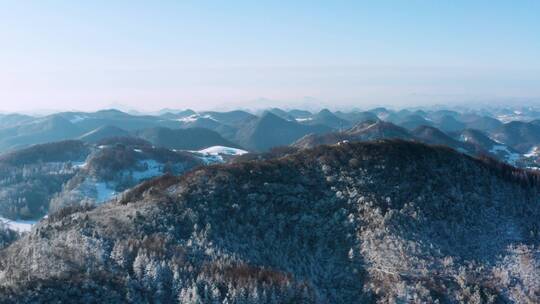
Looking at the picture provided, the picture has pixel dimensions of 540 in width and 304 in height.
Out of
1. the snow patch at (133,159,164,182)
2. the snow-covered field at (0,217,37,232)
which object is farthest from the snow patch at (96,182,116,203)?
the snow-covered field at (0,217,37,232)

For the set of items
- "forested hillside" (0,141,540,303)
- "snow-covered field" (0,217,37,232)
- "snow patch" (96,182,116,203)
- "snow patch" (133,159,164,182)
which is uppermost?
"forested hillside" (0,141,540,303)

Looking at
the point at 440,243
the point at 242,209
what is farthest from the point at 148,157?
the point at 440,243

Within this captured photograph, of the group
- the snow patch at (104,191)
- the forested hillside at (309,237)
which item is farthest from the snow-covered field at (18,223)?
the forested hillside at (309,237)

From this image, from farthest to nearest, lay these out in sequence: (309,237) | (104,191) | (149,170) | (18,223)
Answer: (149,170) < (104,191) < (18,223) < (309,237)

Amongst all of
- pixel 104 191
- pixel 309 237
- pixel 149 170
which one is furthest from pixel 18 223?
pixel 309 237

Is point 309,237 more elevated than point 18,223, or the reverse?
point 309,237

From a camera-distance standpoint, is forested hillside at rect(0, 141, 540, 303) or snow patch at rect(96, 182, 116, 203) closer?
forested hillside at rect(0, 141, 540, 303)

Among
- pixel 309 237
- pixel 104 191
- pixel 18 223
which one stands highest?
pixel 309 237

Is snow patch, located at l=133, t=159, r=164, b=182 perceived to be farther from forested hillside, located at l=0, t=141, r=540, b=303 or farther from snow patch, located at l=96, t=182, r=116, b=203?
forested hillside, located at l=0, t=141, r=540, b=303

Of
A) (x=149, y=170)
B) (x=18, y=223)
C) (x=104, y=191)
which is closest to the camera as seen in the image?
(x=18, y=223)

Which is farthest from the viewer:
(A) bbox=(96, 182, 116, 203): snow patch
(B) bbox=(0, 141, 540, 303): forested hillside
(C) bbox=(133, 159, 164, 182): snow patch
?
(C) bbox=(133, 159, 164, 182): snow patch

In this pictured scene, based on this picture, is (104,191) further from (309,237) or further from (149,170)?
(309,237)
